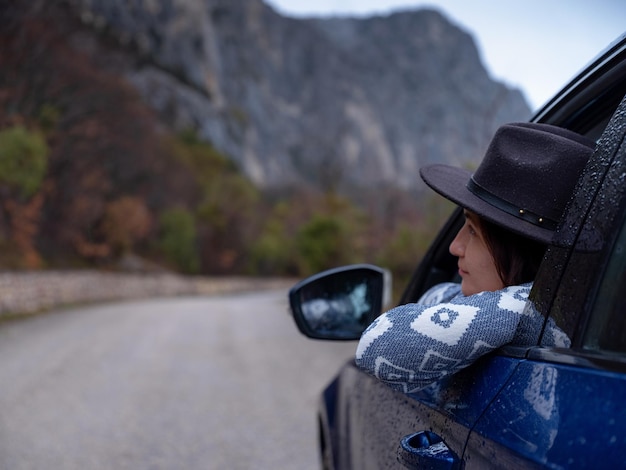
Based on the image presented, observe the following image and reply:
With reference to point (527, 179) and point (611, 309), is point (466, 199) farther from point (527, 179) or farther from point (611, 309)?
point (611, 309)

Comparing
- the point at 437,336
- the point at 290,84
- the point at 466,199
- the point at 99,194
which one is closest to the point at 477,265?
the point at 466,199

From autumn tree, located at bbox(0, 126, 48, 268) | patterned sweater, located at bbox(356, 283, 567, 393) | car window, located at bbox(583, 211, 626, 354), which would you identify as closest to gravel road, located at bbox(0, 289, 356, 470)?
patterned sweater, located at bbox(356, 283, 567, 393)

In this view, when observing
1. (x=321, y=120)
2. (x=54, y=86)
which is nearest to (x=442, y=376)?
(x=54, y=86)

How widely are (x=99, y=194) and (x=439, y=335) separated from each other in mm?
34863

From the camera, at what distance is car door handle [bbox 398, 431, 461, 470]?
123 centimetres

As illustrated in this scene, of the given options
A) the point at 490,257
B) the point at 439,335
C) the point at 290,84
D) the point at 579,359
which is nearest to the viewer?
the point at 579,359

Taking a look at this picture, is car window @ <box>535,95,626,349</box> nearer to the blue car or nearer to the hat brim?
the blue car

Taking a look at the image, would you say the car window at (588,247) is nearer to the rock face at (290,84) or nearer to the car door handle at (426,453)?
→ the car door handle at (426,453)

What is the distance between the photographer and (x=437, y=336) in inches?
48.9

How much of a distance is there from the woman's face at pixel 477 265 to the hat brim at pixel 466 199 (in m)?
0.06

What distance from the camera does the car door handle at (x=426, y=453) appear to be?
1.23 m

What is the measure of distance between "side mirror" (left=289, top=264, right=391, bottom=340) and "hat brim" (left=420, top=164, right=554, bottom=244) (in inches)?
16.3

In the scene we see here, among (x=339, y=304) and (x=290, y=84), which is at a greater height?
(x=339, y=304)

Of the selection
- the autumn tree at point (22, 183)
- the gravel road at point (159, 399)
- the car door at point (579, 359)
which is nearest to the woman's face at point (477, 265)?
the car door at point (579, 359)
